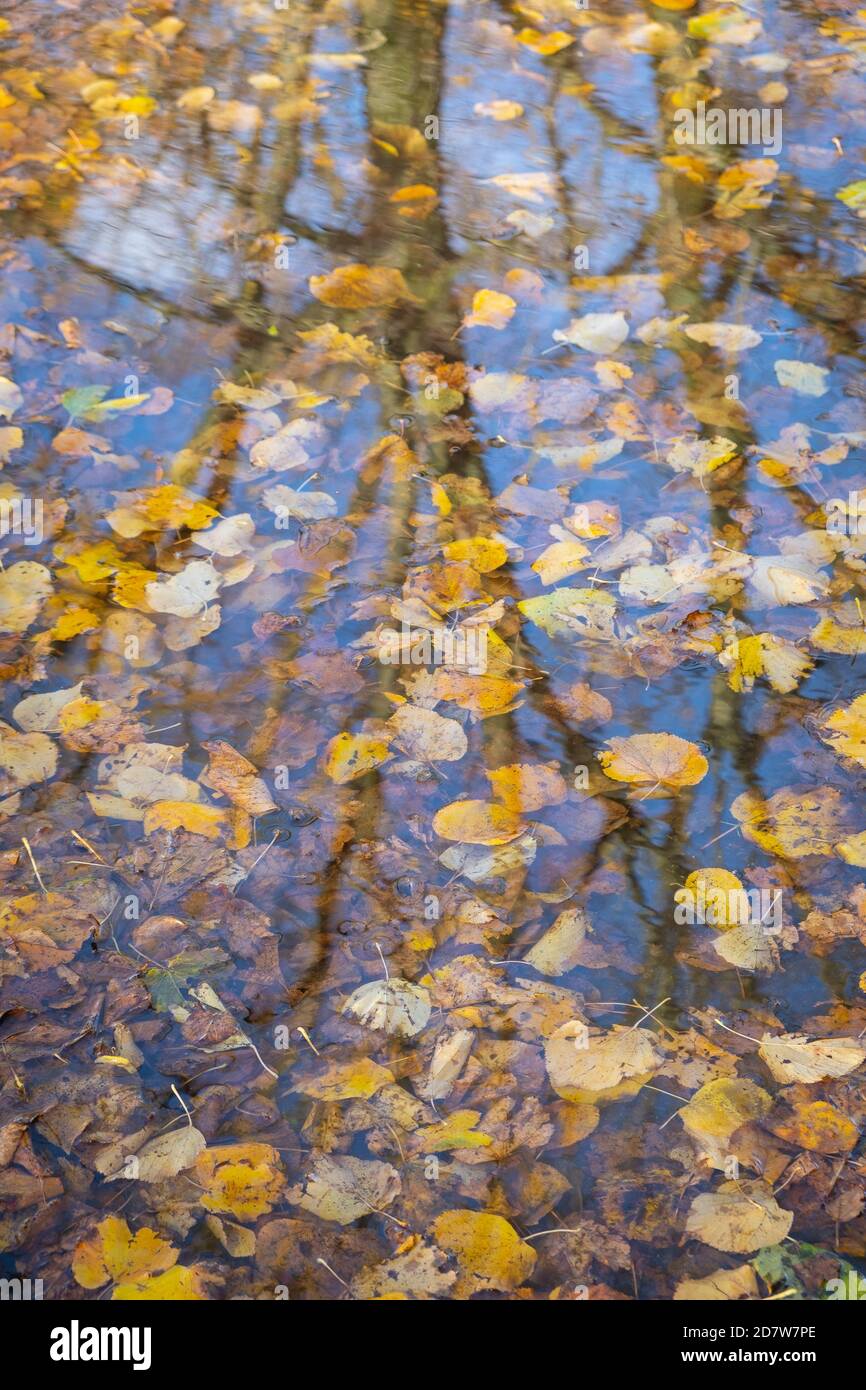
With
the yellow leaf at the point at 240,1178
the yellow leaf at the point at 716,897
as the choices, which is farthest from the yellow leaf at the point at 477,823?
the yellow leaf at the point at 240,1178

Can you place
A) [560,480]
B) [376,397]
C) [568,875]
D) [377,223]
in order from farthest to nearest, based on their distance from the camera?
[377,223]
[376,397]
[560,480]
[568,875]

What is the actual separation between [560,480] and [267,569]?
0.83m

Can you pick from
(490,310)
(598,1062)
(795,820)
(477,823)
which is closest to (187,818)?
(477,823)

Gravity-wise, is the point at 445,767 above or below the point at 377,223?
below

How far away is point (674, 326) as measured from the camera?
3463 millimetres

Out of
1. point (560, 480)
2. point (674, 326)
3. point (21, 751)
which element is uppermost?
point (674, 326)

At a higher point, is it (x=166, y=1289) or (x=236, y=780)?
(x=236, y=780)

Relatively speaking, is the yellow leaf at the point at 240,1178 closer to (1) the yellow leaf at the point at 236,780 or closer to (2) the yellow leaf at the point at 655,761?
(1) the yellow leaf at the point at 236,780

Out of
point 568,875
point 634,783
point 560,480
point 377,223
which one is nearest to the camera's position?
point 568,875

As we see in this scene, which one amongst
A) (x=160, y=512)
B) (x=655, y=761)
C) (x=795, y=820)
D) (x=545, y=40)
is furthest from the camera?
(x=545, y=40)

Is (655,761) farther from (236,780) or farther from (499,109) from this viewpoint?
(499,109)
